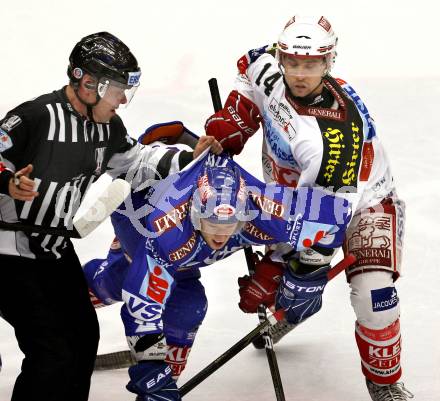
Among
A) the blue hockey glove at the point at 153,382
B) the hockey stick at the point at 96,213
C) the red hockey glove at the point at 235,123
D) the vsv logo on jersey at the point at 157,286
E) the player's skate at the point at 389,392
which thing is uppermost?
the red hockey glove at the point at 235,123

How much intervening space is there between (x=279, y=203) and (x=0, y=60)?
3.31 metres

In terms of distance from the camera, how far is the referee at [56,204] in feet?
12.4

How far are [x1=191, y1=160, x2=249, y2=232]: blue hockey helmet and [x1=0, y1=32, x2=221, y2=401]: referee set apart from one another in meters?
0.33

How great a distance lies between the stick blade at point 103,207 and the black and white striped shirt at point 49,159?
54 millimetres

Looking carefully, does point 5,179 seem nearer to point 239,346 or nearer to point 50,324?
point 50,324

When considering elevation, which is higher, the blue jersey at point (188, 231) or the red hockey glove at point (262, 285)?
the blue jersey at point (188, 231)

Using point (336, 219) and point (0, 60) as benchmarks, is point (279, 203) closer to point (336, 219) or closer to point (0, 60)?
point (336, 219)

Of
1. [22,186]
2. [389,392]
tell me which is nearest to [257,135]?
[389,392]

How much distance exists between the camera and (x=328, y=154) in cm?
418

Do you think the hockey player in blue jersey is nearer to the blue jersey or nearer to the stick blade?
the blue jersey

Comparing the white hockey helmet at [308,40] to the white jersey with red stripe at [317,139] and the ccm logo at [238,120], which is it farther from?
the ccm logo at [238,120]

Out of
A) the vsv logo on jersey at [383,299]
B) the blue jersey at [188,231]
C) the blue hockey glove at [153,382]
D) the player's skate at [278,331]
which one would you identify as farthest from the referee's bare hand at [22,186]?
the player's skate at [278,331]

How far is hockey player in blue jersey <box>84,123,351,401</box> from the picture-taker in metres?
3.99

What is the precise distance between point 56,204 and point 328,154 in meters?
0.89
